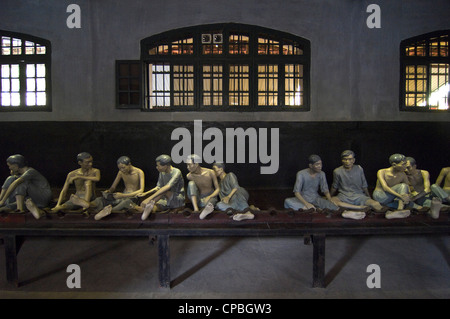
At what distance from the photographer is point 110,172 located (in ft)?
26.8

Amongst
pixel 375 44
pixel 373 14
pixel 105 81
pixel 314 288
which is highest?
pixel 373 14

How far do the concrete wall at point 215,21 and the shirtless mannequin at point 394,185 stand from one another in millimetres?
3240

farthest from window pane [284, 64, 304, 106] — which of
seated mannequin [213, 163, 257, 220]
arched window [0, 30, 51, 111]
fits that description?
arched window [0, 30, 51, 111]

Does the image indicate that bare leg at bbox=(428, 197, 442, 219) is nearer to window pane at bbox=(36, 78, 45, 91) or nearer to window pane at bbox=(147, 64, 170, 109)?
window pane at bbox=(147, 64, 170, 109)

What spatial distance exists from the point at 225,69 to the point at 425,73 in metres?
5.32

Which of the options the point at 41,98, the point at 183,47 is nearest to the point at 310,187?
the point at 183,47

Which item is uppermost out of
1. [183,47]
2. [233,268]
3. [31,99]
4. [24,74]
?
[183,47]

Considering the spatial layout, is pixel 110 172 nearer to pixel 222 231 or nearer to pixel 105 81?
pixel 105 81

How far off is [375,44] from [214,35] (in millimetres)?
4183

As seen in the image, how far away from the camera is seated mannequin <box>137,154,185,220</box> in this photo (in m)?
4.91

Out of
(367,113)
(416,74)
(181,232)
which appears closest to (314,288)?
(181,232)

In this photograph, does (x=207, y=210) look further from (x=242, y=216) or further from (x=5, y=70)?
(x=5, y=70)

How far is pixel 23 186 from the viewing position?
16.4 feet

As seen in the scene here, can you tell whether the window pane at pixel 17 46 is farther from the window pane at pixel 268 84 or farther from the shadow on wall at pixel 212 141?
the window pane at pixel 268 84
